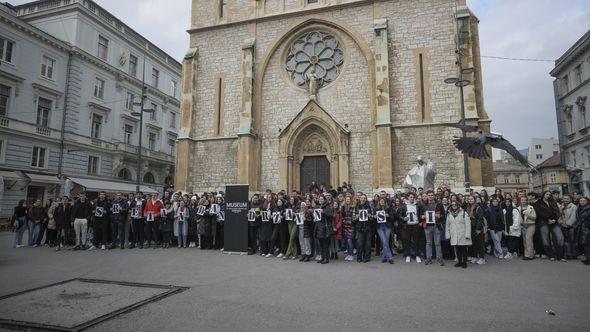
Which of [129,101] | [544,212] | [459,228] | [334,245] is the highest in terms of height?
[129,101]

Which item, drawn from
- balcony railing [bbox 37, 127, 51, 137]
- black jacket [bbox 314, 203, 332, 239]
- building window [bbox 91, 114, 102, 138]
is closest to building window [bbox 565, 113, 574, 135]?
black jacket [bbox 314, 203, 332, 239]

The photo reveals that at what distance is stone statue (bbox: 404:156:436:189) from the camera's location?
13.6 m

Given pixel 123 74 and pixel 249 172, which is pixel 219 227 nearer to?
pixel 249 172

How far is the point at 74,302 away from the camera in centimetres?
520

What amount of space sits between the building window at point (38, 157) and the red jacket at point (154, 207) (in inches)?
673

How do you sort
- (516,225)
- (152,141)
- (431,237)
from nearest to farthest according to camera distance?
(431,237)
(516,225)
(152,141)

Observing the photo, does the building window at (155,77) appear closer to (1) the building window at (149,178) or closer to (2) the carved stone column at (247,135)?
(1) the building window at (149,178)

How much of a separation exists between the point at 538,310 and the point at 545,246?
6288mm

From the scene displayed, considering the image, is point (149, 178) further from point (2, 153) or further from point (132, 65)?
point (2, 153)

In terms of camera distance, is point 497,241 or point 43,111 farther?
point 43,111

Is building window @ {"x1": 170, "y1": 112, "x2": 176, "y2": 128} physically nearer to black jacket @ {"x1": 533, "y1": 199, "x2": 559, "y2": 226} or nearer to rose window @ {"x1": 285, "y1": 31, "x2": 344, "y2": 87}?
rose window @ {"x1": 285, "y1": 31, "x2": 344, "y2": 87}

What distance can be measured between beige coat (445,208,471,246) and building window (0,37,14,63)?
92.2 feet

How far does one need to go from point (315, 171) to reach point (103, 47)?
23660mm

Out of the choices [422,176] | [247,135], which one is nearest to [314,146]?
[247,135]
